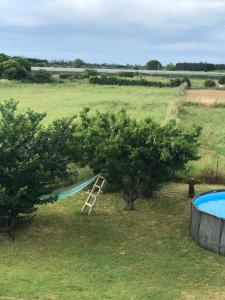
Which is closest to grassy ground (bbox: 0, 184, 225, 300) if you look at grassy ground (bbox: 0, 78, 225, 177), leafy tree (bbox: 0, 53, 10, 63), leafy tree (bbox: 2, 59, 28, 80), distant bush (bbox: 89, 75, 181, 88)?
grassy ground (bbox: 0, 78, 225, 177)

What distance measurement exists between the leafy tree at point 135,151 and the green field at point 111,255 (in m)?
1.09

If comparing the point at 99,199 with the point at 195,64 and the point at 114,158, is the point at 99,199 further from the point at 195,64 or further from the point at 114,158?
the point at 195,64

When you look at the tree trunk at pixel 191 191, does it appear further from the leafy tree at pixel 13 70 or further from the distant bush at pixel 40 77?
the distant bush at pixel 40 77

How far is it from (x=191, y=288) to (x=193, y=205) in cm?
312

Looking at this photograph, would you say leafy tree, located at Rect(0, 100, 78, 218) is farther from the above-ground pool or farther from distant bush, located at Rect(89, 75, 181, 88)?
distant bush, located at Rect(89, 75, 181, 88)

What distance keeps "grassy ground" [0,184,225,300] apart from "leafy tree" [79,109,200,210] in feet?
3.58

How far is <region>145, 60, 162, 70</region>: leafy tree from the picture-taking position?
156 metres

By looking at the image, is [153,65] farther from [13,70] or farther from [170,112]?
[170,112]

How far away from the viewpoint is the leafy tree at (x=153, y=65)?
15627 centimetres

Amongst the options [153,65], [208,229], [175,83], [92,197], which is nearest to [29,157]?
[92,197]

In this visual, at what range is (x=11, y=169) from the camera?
12117mm

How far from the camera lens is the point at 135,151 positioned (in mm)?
13953

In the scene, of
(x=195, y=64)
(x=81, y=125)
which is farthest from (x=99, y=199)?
(x=195, y=64)

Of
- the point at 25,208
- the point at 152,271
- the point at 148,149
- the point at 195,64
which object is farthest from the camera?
the point at 195,64
